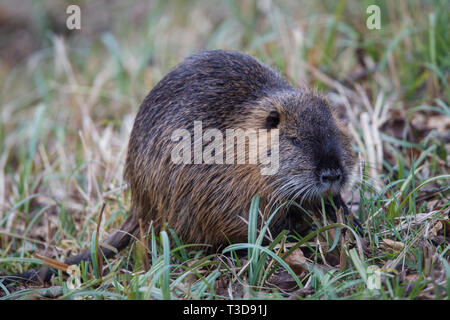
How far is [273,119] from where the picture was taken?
10.9 feet

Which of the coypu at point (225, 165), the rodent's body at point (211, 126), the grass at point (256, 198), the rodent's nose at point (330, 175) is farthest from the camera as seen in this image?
the rodent's body at point (211, 126)

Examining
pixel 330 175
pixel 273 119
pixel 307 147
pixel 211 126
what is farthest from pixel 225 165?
pixel 330 175

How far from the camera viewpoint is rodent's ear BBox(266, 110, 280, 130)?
3293 millimetres

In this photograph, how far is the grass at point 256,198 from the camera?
277 centimetres

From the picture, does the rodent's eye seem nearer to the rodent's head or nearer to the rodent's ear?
the rodent's head

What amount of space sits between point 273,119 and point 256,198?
0.49m

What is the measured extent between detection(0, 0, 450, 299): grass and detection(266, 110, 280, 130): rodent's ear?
0.58 m

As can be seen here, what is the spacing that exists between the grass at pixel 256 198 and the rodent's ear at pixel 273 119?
58 centimetres

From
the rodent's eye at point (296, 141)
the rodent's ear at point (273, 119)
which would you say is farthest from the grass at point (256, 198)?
the rodent's ear at point (273, 119)

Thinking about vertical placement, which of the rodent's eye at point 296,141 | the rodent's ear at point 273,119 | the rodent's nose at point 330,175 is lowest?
the rodent's nose at point 330,175

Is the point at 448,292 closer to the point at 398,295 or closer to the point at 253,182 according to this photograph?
the point at 398,295

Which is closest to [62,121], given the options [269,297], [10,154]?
[10,154]

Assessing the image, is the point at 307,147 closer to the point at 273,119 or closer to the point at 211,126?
the point at 273,119

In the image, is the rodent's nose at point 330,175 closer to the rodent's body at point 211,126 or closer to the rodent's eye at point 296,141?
the rodent's body at point 211,126
